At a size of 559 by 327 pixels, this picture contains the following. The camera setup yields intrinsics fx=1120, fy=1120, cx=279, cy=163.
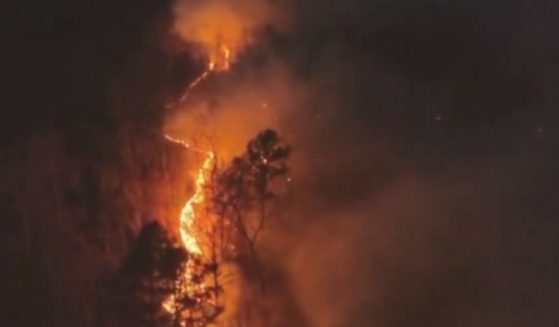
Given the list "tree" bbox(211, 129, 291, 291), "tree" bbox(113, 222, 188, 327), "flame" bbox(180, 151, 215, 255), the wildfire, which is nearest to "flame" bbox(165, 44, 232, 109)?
the wildfire

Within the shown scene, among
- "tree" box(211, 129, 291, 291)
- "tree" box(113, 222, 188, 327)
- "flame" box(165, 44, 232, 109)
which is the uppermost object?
"flame" box(165, 44, 232, 109)

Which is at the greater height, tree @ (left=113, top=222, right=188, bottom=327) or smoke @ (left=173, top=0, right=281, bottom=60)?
smoke @ (left=173, top=0, right=281, bottom=60)

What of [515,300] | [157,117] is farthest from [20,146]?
[515,300]

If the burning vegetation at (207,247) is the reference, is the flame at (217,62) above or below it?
above

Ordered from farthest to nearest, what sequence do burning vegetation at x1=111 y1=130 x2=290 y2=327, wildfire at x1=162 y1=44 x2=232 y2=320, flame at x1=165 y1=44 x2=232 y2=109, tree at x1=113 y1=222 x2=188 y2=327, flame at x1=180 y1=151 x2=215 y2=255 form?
1. flame at x1=165 y1=44 x2=232 y2=109
2. flame at x1=180 y1=151 x2=215 y2=255
3. wildfire at x1=162 y1=44 x2=232 y2=320
4. burning vegetation at x1=111 y1=130 x2=290 y2=327
5. tree at x1=113 y1=222 x2=188 y2=327

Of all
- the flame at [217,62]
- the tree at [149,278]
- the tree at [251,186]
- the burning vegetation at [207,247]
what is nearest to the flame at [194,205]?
the burning vegetation at [207,247]

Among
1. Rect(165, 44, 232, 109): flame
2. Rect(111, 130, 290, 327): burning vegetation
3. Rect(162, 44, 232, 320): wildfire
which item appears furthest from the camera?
Rect(165, 44, 232, 109): flame

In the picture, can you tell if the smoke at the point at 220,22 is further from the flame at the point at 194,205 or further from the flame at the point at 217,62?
the flame at the point at 194,205

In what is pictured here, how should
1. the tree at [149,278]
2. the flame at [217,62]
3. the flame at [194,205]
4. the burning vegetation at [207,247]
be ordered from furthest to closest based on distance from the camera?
the flame at [217,62]
the flame at [194,205]
the burning vegetation at [207,247]
the tree at [149,278]

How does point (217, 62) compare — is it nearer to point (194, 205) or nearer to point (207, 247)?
point (194, 205)

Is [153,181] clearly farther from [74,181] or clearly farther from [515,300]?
[515,300]

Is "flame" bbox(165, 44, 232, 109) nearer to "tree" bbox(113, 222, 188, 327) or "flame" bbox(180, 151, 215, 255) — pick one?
"flame" bbox(180, 151, 215, 255)
